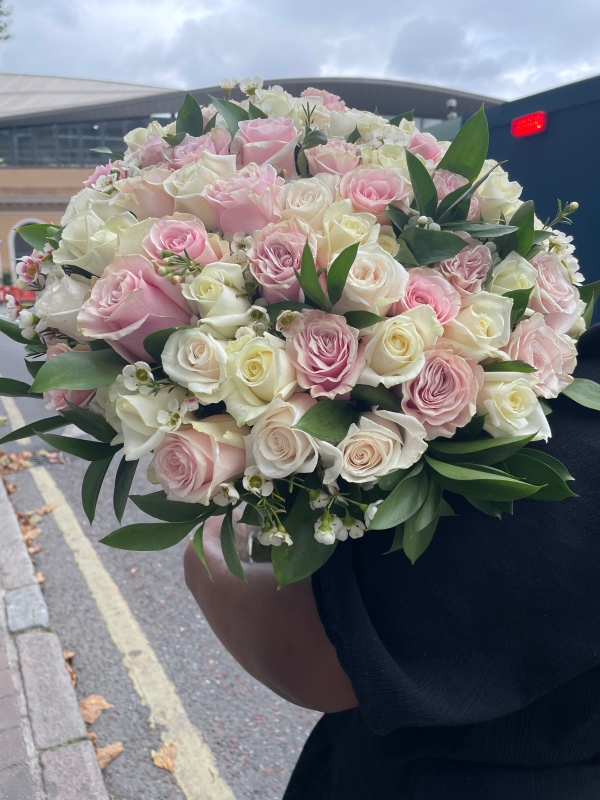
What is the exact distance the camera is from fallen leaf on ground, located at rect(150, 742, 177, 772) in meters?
2.54

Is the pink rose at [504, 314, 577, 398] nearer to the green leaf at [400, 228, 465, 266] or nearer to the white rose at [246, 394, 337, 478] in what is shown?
the green leaf at [400, 228, 465, 266]

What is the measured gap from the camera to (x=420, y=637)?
0.90 metres

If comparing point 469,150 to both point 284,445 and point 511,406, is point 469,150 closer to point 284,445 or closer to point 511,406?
point 511,406

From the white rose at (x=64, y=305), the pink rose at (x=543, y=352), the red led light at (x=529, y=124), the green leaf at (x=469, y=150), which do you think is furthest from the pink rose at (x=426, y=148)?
the red led light at (x=529, y=124)

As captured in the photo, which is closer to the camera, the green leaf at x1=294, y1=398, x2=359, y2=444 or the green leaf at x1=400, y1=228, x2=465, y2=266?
the green leaf at x1=294, y1=398, x2=359, y2=444

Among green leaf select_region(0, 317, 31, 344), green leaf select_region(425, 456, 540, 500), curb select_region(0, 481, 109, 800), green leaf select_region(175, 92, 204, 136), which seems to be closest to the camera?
green leaf select_region(425, 456, 540, 500)

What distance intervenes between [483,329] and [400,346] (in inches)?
5.2

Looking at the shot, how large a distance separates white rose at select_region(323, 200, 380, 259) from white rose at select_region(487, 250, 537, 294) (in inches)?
8.1

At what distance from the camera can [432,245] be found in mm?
950

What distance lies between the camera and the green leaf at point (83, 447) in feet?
3.28

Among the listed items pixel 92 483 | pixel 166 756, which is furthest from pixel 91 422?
pixel 166 756

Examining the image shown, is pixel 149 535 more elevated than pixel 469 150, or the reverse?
pixel 469 150

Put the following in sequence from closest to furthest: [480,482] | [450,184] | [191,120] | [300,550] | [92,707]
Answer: [480,482] < [300,550] < [450,184] < [191,120] < [92,707]

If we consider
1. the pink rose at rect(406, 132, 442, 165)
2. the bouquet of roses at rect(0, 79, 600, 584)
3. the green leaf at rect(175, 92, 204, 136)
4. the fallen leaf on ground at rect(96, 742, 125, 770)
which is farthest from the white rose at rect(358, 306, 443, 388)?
the fallen leaf on ground at rect(96, 742, 125, 770)
